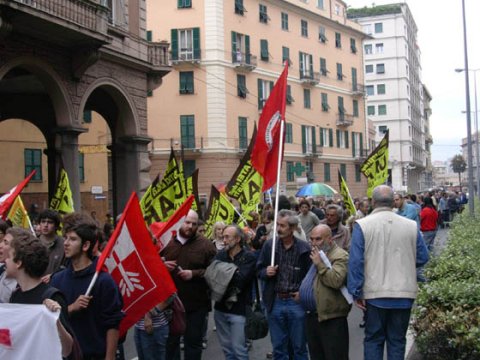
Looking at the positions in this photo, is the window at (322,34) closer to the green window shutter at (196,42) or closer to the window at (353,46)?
the window at (353,46)

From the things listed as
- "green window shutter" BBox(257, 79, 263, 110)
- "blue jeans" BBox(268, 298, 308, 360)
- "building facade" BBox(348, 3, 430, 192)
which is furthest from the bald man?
"building facade" BBox(348, 3, 430, 192)

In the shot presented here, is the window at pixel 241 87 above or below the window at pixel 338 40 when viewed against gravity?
below

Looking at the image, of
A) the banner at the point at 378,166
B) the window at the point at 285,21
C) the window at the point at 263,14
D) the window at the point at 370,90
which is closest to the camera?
the banner at the point at 378,166

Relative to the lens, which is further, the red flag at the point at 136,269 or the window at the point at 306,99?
the window at the point at 306,99

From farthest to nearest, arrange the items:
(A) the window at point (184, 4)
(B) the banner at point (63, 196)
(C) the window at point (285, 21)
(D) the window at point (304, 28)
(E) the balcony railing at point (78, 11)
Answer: (D) the window at point (304, 28)
(C) the window at point (285, 21)
(A) the window at point (184, 4)
(E) the balcony railing at point (78, 11)
(B) the banner at point (63, 196)

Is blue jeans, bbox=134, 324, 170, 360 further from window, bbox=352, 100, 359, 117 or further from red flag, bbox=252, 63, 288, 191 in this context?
window, bbox=352, 100, 359, 117

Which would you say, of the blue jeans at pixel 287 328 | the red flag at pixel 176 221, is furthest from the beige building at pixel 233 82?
the blue jeans at pixel 287 328

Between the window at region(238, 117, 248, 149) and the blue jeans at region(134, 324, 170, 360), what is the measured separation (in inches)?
1337

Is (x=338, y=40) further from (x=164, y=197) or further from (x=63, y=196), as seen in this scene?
(x=164, y=197)

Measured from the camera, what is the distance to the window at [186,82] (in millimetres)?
39375

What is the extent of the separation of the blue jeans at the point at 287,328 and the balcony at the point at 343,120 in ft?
148

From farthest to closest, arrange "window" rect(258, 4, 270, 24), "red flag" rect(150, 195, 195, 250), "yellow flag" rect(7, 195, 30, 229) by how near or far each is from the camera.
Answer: "window" rect(258, 4, 270, 24) < "yellow flag" rect(7, 195, 30, 229) < "red flag" rect(150, 195, 195, 250)

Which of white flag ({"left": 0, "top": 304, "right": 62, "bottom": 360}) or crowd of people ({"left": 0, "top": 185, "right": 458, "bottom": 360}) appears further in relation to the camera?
crowd of people ({"left": 0, "top": 185, "right": 458, "bottom": 360})

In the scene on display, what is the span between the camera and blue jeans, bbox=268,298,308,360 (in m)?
6.28
